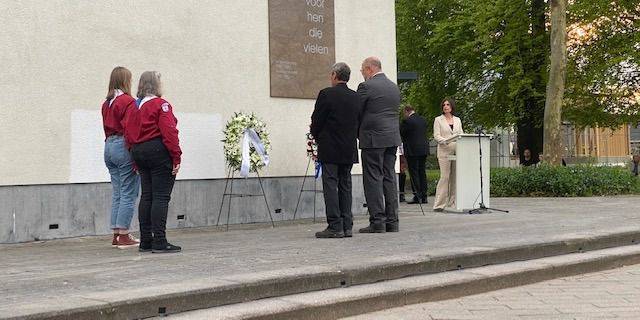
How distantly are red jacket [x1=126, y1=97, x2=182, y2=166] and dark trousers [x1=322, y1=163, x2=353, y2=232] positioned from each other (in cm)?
194

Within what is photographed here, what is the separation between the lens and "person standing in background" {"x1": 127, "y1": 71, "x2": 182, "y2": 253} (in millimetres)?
7887

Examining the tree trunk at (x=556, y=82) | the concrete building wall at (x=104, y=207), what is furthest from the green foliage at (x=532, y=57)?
the concrete building wall at (x=104, y=207)

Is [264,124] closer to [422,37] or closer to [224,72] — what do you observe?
[224,72]

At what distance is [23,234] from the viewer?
30.7ft

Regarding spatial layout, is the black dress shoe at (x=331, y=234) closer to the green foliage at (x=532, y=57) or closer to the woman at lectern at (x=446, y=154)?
the woman at lectern at (x=446, y=154)

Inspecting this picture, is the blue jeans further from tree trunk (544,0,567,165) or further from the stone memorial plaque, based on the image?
tree trunk (544,0,567,165)

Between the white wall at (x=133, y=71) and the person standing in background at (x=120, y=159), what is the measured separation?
1360 millimetres

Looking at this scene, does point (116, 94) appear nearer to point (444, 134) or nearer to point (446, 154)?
point (446, 154)

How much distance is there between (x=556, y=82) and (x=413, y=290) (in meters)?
13.8

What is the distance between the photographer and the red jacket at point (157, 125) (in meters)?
7.88

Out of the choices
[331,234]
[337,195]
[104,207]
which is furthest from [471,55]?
[331,234]

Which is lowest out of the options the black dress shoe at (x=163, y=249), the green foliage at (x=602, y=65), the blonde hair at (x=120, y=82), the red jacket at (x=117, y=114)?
the black dress shoe at (x=163, y=249)

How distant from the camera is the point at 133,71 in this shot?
1045cm

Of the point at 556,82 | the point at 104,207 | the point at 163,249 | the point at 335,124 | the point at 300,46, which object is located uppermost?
the point at 556,82
